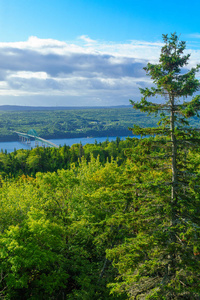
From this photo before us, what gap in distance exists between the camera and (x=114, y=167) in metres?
29.4

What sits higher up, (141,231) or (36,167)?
(141,231)

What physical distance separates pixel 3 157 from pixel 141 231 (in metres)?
82.2

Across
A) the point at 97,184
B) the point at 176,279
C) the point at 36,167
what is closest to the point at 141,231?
the point at 176,279

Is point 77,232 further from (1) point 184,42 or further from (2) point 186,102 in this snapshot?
(1) point 184,42

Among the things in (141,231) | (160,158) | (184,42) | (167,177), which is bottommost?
(141,231)

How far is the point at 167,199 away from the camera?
14.5 meters

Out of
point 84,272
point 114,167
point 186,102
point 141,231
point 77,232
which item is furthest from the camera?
point 114,167

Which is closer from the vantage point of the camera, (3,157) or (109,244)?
(109,244)

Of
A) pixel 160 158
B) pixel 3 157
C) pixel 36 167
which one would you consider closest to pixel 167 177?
pixel 160 158

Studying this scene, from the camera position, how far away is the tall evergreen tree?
1347cm

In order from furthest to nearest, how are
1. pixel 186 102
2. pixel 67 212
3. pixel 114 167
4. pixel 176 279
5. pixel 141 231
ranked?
pixel 114 167 → pixel 67 212 → pixel 141 231 → pixel 186 102 → pixel 176 279

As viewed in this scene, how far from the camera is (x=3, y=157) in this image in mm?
89250

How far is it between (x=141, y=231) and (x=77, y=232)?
384 inches

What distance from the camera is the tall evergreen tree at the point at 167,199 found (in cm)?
1347
